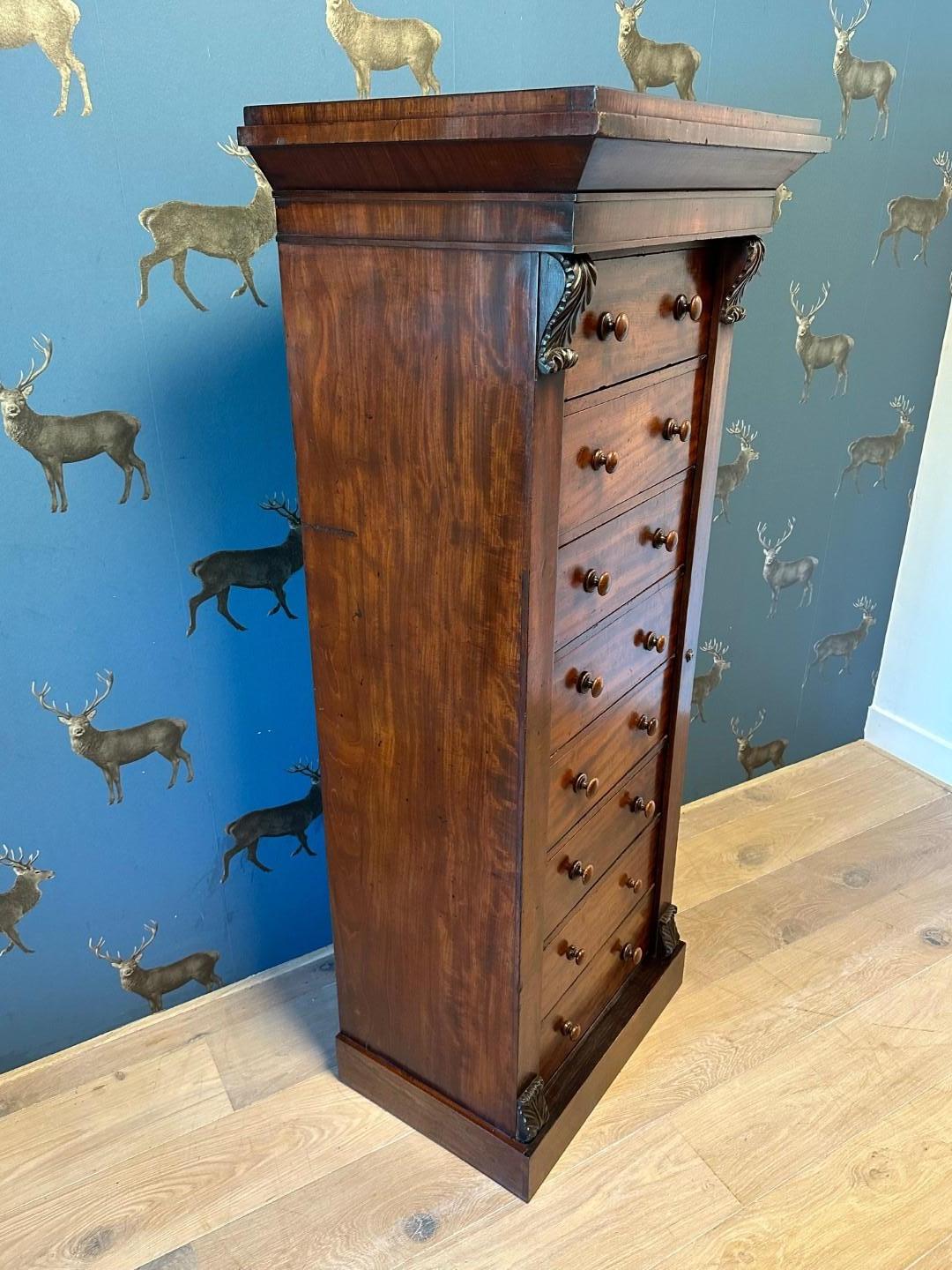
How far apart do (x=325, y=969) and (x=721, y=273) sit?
1372 millimetres

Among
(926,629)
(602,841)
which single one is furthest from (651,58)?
(926,629)

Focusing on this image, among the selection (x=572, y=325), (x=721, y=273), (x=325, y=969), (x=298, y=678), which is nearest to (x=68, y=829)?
(x=298, y=678)

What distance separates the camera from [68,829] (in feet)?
4.92

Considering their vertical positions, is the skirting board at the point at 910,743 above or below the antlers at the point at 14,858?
below

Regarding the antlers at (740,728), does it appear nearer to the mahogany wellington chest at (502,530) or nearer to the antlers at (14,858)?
the mahogany wellington chest at (502,530)

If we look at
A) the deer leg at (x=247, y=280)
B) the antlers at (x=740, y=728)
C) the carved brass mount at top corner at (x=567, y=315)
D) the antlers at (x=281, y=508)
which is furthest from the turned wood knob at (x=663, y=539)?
the antlers at (x=740, y=728)

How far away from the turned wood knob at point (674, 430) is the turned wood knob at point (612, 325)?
245mm

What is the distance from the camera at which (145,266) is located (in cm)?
128

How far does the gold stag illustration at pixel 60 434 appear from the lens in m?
1.26

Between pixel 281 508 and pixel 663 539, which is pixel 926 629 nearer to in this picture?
pixel 663 539

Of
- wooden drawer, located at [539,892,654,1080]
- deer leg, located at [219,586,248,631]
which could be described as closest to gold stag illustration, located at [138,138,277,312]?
deer leg, located at [219,586,248,631]

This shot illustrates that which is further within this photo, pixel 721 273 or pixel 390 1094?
pixel 390 1094

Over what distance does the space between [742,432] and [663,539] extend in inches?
30.9

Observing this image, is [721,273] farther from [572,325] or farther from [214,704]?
[214,704]
